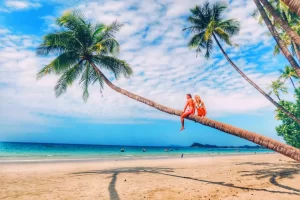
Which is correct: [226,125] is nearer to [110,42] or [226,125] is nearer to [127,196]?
[127,196]

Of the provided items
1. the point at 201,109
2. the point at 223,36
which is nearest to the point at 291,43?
the point at 223,36

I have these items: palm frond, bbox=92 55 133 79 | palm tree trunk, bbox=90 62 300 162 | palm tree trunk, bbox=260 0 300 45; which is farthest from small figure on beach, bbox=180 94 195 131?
palm frond, bbox=92 55 133 79

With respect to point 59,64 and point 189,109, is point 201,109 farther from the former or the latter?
point 59,64

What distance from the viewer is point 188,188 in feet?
34.1

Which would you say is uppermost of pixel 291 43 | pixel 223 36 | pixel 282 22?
pixel 223 36

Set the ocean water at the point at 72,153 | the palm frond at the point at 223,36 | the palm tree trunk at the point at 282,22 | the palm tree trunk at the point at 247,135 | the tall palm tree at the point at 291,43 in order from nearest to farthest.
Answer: the palm tree trunk at the point at 247,135, the palm tree trunk at the point at 282,22, the tall palm tree at the point at 291,43, the palm frond at the point at 223,36, the ocean water at the point at 72,153

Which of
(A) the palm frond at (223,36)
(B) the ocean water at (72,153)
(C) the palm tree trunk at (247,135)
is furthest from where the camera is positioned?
(B) the ocean water at (72,153)

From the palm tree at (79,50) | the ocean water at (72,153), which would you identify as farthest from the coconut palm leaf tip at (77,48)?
the ocean water at (72,153)

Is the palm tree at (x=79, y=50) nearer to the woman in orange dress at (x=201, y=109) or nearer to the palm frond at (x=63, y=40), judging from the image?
the palm frond at (x=63, y=40)

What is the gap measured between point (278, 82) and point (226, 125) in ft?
105

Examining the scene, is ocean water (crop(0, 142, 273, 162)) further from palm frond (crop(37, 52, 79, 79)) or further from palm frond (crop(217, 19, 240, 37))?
palm frond (crop(217, 19, 240, 37))

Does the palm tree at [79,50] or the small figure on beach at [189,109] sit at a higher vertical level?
the palm tree at [79,50]

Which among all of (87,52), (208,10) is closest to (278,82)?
(208,10)

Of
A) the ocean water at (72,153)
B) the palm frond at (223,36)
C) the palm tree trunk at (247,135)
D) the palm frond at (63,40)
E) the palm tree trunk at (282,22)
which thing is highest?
the palm frond at (223,36)
